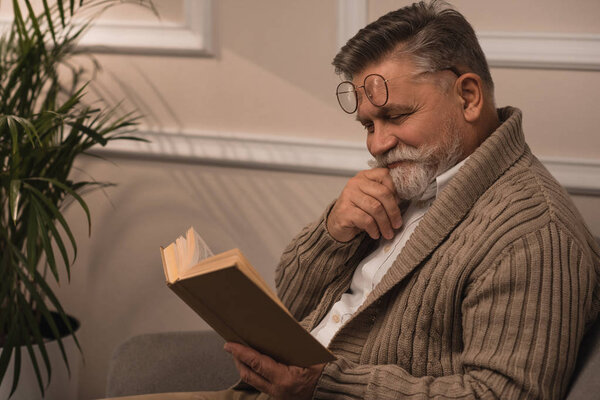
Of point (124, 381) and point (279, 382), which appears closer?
point (279, 382)

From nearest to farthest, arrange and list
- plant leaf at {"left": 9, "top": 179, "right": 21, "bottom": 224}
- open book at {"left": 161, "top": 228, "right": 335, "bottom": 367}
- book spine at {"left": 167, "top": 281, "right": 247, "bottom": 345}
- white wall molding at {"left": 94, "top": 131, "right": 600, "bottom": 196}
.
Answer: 1. open book at {"left": 161, "top": 228, "right": 335, "bottom": 367}
2. book spine at {"left": 167, "top": 281, "right": 247, "bottom": 345}
3. plant leaf at {"left": 9, "top": 179, "right": 21, "bottom": 224}
4. white wall molding at {"left": 94, "top": 131, "right": 600, "bottom": 196}

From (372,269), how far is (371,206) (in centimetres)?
13

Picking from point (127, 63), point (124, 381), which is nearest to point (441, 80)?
point (124, 381)

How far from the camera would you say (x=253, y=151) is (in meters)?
2.14

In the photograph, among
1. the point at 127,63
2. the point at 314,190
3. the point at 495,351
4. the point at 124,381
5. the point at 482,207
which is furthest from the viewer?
the point at 127,63

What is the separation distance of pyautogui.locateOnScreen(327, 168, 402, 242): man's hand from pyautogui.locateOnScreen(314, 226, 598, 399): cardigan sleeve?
316mm

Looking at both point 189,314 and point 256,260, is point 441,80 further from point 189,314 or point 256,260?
point 189,314

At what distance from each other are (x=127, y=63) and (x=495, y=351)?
153 cm

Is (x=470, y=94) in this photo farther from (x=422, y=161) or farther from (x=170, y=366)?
(x=170, y=366)

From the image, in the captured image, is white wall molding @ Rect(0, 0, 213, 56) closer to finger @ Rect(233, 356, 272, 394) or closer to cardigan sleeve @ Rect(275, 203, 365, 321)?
cardigan sleeve @ Rect(275, 203, 365, 321)

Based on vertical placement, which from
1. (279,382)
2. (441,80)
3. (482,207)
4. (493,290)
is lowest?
(279,382)

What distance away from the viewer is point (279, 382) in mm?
1309

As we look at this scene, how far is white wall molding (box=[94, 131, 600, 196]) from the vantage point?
203cm

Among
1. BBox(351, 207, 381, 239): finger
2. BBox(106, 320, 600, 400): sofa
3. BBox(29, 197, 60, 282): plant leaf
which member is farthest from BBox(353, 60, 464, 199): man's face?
BBox(29, 197, 60, 282): plant leaf
